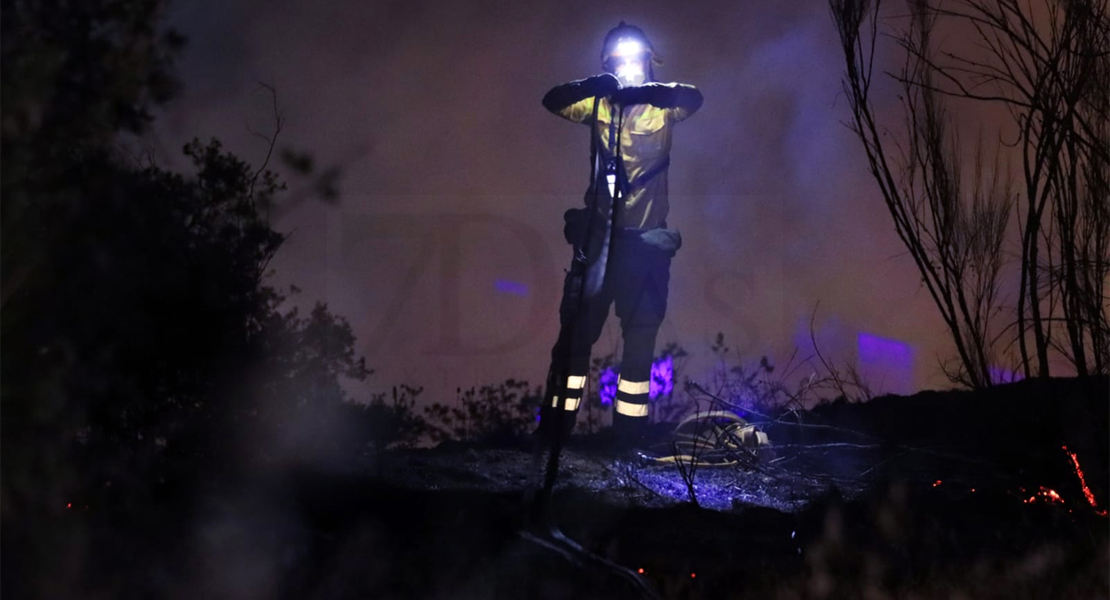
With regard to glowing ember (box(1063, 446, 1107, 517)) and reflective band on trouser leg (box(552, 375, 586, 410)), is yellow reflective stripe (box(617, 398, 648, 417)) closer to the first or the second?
reflective band on trouser leg (box(552, 375, 586, 410))

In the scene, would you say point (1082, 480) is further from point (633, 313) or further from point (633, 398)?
point (633, 313)

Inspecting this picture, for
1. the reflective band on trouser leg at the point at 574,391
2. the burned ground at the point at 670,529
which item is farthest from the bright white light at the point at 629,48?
the burned ground at the point at 670,529

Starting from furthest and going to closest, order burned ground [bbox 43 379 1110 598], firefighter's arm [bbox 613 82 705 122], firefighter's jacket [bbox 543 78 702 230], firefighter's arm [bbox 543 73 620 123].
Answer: firefighter's jacket [bbox 543 78 702 230], firefighter's arm [bbox 613 82 705 122], firefighter's arm [bbox 543 73 620 123], burned ground [bbox 43 379 1110 598]

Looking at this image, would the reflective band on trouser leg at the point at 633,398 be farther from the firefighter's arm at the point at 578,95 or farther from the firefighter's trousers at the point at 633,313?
the firefighter's arm at the point at 578,95

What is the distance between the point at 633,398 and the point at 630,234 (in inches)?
43.8

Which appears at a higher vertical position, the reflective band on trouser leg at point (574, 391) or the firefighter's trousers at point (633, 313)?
the firefighter's trousers at point (633, 313)

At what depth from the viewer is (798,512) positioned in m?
4.34

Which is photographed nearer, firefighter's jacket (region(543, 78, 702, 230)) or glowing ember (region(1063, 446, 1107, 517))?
glowing ember (region(1063, 446, 1107, 517))

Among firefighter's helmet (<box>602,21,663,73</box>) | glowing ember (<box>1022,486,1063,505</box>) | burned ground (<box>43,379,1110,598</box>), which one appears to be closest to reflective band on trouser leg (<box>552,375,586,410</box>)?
burned ground (<box>43,379,1110,598</box>)

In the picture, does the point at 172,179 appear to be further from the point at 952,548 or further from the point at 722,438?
the point at 952,548

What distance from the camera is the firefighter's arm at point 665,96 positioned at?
545 cm

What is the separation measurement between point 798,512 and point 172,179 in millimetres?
3406

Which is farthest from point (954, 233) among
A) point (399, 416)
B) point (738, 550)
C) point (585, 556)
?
point (399, 416)

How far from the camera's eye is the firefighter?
5.77 m
